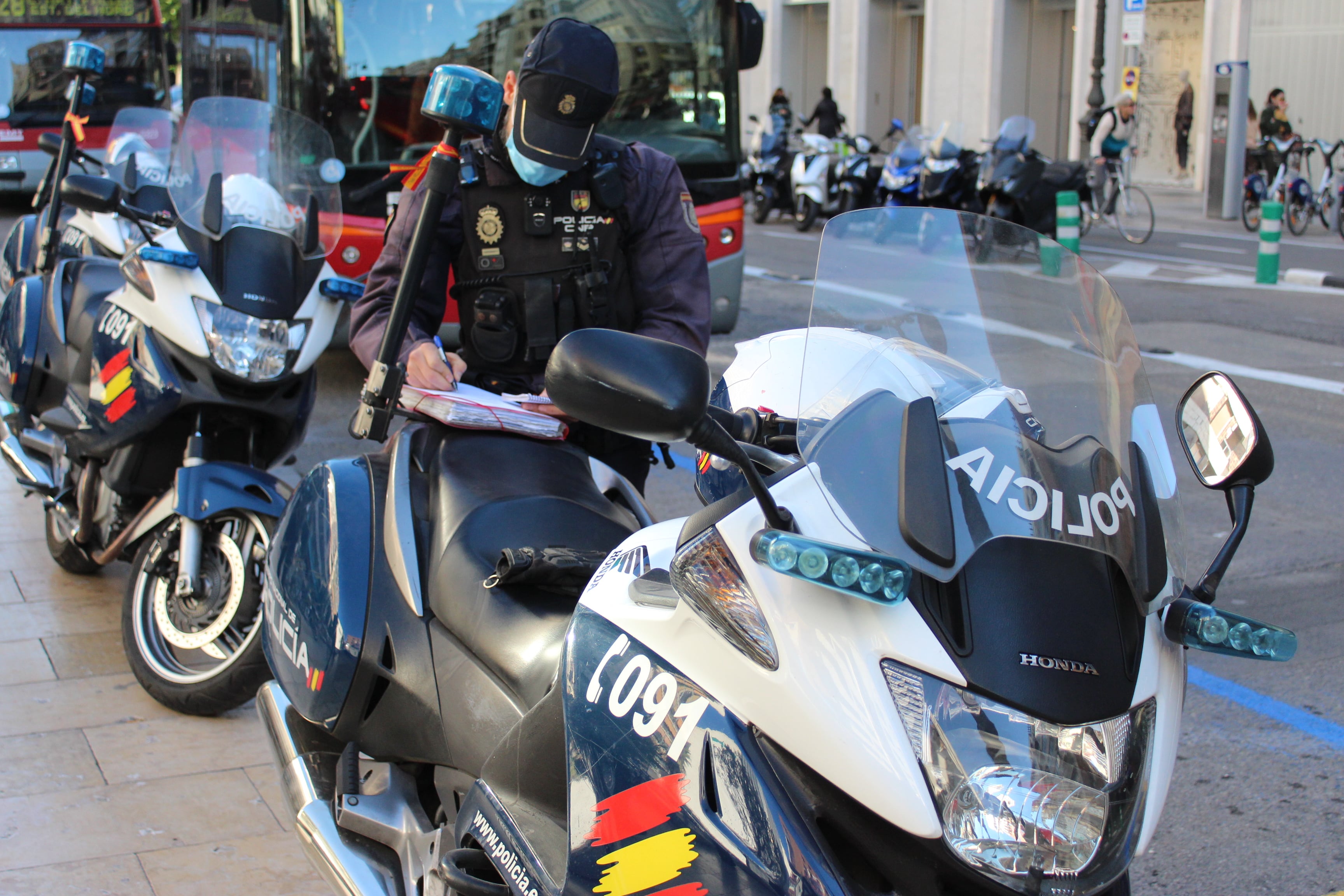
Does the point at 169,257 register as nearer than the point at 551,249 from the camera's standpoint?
No

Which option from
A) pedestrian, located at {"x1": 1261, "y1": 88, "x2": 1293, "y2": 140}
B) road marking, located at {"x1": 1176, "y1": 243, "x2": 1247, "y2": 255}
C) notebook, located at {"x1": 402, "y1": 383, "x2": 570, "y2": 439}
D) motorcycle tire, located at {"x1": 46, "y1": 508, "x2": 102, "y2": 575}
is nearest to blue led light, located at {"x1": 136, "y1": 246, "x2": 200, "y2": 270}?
motorcycle tire, located at {"x1": 46, "y1": 508, "x2": 102, "y2": 575}

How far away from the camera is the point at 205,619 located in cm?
357

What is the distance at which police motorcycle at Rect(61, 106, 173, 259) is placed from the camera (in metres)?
5.71

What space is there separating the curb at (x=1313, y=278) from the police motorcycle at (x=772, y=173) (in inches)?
310

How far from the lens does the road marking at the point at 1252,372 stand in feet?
26.1

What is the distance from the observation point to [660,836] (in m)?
1.50

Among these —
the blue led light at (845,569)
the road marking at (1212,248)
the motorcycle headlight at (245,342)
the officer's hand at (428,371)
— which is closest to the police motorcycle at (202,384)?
the motorcycle headlight at (245,342)

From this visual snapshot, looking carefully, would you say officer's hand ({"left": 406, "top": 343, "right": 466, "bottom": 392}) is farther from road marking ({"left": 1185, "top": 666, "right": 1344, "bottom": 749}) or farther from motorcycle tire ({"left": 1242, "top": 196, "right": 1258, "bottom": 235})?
motorcycle tire ({"left": 1242, "top": 196, "right": 1258, "bottom": 235})

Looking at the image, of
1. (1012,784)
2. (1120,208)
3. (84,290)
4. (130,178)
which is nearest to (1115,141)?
(1120,208)

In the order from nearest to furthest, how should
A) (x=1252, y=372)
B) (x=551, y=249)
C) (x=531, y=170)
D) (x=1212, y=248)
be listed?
(x=531, y=170) → (x=551, y=249) → (x=1252, y=372) → (x=1212, y=248)

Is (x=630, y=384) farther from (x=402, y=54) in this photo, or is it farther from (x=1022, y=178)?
(x=1022, y=178)

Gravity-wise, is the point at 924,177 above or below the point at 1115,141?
below

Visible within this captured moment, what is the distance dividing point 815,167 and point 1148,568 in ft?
56.0

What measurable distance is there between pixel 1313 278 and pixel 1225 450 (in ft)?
39.2
